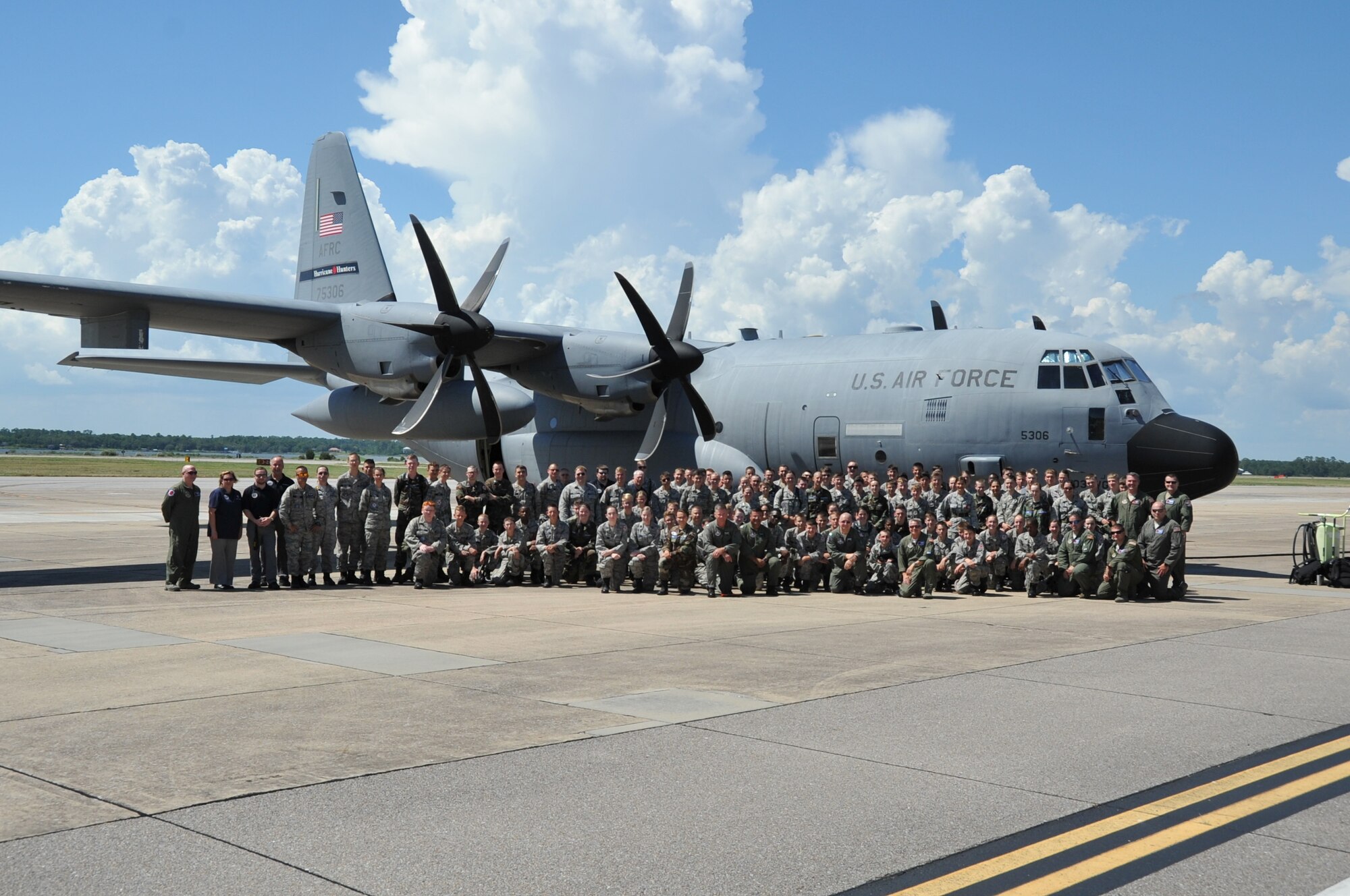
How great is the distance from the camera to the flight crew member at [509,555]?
15.7 m

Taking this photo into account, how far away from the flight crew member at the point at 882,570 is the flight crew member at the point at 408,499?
6.25m

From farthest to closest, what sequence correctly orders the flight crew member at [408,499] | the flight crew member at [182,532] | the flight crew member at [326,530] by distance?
the flight crew member at [408,499], the flight crew member at [326,530], the flight crew member at [182,532]

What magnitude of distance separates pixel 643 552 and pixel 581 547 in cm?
125

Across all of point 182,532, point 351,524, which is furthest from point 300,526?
point 182,532

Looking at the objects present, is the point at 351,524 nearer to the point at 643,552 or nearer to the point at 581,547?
the point at 581,547

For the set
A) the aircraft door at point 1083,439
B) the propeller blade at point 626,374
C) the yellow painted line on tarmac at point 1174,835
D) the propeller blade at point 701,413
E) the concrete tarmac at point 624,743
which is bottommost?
the yellow painted line on tarmac at point 1174,835

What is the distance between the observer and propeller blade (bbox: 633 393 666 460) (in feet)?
65.9

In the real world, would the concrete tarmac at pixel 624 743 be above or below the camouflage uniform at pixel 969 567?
below

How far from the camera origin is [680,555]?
15.2 metres

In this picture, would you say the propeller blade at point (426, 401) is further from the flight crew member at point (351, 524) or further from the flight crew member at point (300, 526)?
the flight crew member at point (300, 526)

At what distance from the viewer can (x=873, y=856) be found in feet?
15.6

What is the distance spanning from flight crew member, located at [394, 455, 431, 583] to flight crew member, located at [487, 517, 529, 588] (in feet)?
4.09

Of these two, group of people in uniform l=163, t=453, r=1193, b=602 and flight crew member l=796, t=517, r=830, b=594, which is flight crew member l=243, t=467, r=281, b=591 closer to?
group of people in uniform l=163, t=453, r=1193, b=602

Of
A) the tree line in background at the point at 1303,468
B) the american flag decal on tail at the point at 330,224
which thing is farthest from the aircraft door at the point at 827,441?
the tree line in background at the point at 1303,468
